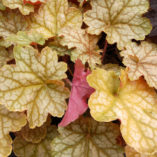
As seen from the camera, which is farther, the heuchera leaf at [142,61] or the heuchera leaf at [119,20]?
the heuchera leaf at [119,20]

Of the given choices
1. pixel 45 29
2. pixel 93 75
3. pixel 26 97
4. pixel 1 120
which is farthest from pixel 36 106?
Answer: pixel 45 29

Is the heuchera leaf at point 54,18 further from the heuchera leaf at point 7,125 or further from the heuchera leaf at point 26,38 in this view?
the heuchera leaf at point 7,125

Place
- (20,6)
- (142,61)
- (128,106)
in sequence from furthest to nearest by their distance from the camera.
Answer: (20,6) → (142,61) → (128,106)

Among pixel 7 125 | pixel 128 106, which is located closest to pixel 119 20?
pixel 128 106

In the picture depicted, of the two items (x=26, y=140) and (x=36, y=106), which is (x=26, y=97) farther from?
(x=26, y=140)

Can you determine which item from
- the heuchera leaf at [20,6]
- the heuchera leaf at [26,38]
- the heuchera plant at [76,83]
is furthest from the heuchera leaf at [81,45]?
the heuchera leaf at [20,6]

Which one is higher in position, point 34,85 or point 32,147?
point 34,85

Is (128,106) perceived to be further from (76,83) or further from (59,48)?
(59,48)
